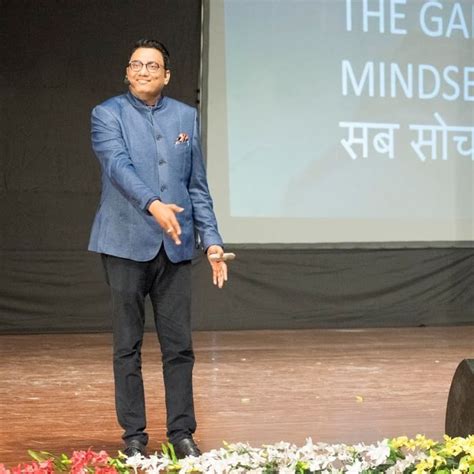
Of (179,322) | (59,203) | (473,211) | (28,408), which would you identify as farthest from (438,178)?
(179,322)

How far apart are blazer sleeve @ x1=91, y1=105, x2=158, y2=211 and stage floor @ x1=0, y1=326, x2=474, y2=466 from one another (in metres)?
0.87

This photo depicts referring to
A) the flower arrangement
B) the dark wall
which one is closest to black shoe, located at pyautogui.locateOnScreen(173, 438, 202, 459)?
the flower arrangement

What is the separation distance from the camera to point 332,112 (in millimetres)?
7438

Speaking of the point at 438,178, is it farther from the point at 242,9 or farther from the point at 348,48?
the point at 242,9

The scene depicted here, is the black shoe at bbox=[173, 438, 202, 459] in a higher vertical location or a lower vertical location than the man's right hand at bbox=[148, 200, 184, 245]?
lower

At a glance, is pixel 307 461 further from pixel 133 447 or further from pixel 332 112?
pixel 332 112

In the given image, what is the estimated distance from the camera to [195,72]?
729 centimetres

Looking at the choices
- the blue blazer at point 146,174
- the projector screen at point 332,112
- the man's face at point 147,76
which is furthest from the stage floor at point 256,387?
the man's face at point 147,76

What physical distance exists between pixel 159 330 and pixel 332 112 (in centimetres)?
436

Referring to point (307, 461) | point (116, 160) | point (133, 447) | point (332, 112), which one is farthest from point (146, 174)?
point (332, 112)

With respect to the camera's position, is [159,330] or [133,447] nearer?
[133,447]

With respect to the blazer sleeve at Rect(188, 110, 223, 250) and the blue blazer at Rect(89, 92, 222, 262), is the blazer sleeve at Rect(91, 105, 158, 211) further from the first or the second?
the blazer sleeve at Rect(188, 110, 223, 250)

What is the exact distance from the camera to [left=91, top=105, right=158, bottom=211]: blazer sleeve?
9.95ft

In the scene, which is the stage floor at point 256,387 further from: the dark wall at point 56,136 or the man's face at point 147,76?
the man's face at point 147,76
